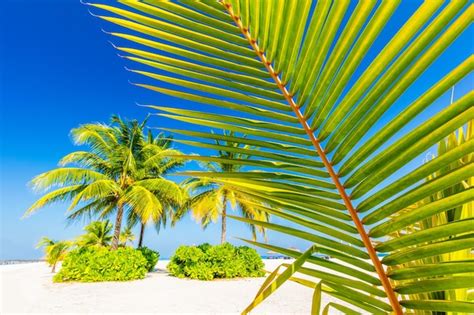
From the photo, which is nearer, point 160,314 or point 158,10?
point 158,10

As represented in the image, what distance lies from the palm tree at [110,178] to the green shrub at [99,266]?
4.37 ft

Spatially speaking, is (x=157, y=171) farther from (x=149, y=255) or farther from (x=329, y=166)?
(x=329, y=166)

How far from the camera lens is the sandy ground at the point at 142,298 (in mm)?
7430

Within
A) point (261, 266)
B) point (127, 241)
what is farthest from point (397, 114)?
point (127, 241)

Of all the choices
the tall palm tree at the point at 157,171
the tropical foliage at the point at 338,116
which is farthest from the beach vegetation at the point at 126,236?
the tropical foliage at the point at 338,116

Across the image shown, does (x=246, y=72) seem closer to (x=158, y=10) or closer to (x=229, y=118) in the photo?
(x=229, y=118)

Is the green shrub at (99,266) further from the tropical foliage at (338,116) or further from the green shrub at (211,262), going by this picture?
the tropical foliage at (338,116)

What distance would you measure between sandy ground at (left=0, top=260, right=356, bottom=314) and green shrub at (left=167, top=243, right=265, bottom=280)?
1.12m

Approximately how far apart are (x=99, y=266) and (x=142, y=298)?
4433 millimetres

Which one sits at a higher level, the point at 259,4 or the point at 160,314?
the point at 259,4

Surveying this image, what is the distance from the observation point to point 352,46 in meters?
0.65

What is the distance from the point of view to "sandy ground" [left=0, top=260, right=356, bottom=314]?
7430 millimetres

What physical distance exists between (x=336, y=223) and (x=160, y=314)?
7348 millimetres

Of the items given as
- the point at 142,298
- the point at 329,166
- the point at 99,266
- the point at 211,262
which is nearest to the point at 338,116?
the point at 329,166
